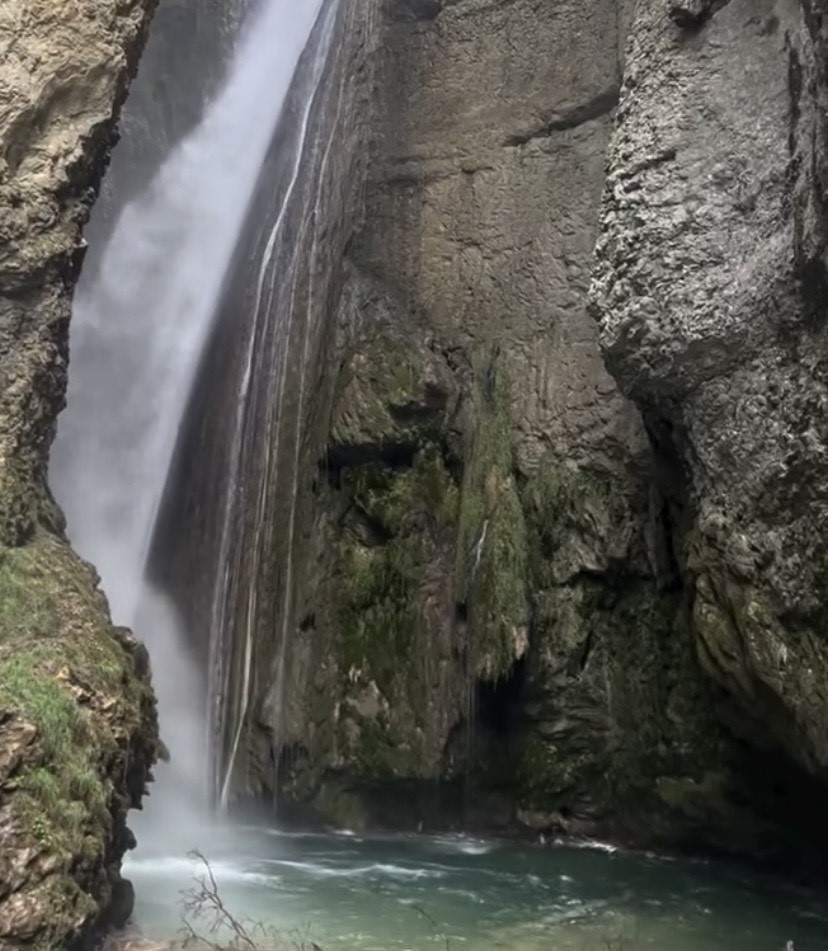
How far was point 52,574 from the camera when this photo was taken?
7152mm

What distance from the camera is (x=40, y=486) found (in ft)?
26.3

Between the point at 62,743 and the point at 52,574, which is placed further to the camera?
the point at 52,574

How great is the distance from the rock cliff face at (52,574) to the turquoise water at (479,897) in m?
1.06

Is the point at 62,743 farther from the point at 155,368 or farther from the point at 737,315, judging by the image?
A: the point at 155,368

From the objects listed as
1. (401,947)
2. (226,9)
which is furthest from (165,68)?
(401,947)

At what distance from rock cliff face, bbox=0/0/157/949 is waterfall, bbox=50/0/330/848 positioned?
422 centimetres

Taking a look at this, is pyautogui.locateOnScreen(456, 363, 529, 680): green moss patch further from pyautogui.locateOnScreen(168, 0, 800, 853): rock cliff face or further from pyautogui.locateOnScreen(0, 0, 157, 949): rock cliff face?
pyautogui.locateOnScreen(0, 0, 157, 949): rock cliff face

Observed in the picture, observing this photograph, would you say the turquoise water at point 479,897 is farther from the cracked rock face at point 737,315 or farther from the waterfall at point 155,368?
the waterfall at point 155,368

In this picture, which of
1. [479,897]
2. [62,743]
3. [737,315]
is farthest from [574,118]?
[62,743]

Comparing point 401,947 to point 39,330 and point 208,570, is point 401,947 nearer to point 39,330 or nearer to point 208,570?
point 39,330

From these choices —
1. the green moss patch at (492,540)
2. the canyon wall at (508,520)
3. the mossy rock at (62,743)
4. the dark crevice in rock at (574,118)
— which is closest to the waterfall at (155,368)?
the canyon wall at (508,520)

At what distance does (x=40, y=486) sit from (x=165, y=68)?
13.4 meters

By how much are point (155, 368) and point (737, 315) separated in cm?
983

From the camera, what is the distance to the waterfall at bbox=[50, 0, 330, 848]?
12.0 meters
